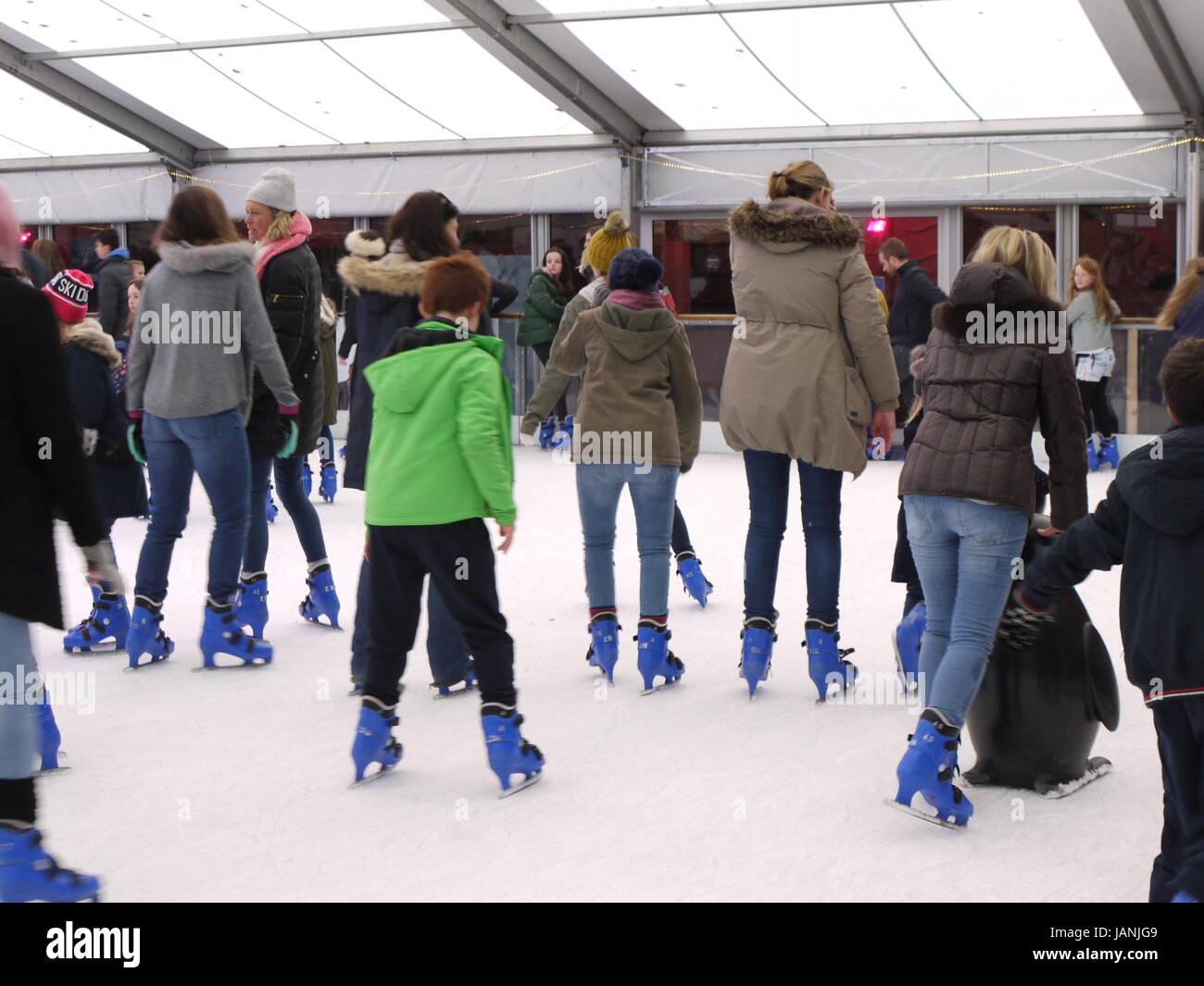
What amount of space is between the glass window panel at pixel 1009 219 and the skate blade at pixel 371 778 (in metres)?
9.35

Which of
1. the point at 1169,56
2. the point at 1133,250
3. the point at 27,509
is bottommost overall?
the point at 27,509

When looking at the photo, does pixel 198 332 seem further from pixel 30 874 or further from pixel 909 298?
pixel 909 298

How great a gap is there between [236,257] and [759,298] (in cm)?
180

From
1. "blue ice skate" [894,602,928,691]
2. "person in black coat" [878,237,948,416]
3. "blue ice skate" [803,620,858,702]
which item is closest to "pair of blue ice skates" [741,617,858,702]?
"blue ice skate" [803,620,858,702]

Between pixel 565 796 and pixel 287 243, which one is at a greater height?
pixel 287 243

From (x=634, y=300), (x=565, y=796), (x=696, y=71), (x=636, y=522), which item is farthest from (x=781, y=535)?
(x=696, y=71)

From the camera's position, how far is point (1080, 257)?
11.9 m

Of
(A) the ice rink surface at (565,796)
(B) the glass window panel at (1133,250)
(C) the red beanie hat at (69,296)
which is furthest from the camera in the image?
(B) the glass window panel at (1133,250)

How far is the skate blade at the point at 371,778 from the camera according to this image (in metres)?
4.12

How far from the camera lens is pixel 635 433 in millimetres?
5098

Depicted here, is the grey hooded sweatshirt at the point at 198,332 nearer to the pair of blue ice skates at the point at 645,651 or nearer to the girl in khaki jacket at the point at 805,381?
the pair of blue ice skates at the point at 645,651

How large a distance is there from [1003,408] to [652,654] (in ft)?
5.81

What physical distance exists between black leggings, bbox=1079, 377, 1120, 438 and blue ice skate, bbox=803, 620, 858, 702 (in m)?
7.16

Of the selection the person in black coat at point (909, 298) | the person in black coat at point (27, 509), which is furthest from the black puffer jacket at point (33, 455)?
the person in black coat at point (909, 298)
